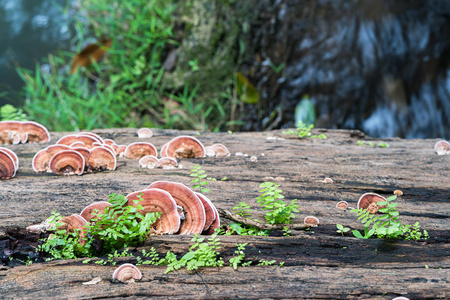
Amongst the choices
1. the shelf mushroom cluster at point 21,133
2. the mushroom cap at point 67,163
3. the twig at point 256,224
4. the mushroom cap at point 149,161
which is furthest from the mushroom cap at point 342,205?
the shelf mushroom cluster at point 21,133

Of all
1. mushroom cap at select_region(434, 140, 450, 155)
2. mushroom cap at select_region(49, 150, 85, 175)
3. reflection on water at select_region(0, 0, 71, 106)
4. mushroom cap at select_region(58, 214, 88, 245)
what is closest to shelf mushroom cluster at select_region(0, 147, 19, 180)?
mushroom cap at select_region(49, 150, 85, 175)

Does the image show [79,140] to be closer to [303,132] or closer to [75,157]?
[75,157]

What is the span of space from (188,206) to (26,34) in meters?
11.8

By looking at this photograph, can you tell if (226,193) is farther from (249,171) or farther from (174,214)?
(174,214)

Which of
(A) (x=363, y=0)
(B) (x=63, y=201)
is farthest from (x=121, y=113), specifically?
(A) (x=363, y=0)

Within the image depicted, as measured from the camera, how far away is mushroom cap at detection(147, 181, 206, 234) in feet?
7.17

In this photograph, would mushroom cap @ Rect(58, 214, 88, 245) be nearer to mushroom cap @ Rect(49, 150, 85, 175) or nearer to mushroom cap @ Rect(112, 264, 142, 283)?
mushroom cap @ Rect(112, 264, 142, 283)

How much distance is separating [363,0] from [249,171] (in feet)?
20.0

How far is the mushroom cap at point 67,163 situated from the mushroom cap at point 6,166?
0.33m

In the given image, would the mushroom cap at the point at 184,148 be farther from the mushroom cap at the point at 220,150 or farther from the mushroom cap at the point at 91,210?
the mushroom cap at the point at 91,210

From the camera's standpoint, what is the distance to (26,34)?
11.1 m

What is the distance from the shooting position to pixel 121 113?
7.79 meters

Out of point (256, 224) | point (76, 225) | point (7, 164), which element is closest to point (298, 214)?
point (256, 224)

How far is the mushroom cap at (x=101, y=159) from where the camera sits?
3.13m
